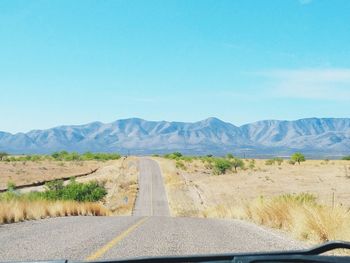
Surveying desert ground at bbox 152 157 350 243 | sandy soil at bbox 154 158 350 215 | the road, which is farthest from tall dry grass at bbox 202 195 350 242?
sandy soil at bbox 154 158 350 215

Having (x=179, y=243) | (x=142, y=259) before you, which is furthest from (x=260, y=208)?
(x=142, y=259)

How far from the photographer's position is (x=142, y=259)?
10.4 feet

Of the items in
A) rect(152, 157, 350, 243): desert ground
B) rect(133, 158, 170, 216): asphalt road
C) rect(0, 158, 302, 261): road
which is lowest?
rect(133, 158, 170, 216): asphalt road

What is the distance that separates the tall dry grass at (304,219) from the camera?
40.4 feet

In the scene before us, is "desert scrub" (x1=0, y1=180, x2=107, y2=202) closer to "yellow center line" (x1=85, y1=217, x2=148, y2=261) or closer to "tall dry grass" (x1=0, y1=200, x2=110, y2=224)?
"tall dry grass" (x1=0, y1=200, x2=110, y2=224)

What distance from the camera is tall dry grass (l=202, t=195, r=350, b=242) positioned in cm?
1233

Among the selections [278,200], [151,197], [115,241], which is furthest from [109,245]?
[151,197]

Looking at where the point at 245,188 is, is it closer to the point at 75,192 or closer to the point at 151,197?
the point at 151,197

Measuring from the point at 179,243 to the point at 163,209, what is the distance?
114ft

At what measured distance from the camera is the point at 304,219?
45.4ft

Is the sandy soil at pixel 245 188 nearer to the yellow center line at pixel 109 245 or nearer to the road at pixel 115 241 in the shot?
the road at pixel 115 241

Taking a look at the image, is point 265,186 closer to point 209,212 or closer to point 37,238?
point 209,212

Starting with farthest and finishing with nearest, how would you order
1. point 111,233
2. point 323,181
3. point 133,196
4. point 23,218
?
point 133,196
point 323,181
point 23,218
point 111,233

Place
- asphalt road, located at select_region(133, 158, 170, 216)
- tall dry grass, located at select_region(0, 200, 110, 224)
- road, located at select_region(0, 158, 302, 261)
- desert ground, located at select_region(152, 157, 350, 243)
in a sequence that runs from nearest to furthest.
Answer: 1. road, located at select_region(0, 158, 302, 261)
2. desert ground, located at select_region(152, 157, 350, 243)
3. tall dry grass, located at select_region(0, 200, 110, 224)
4. asphalt road, located at select_region(133, 158, 170, 216)
